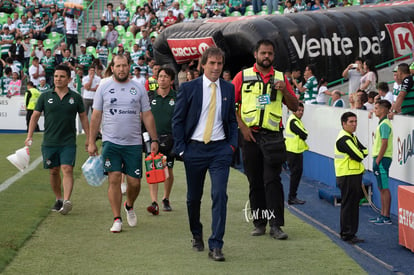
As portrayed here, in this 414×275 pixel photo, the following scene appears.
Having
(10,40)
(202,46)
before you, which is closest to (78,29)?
(10,40)

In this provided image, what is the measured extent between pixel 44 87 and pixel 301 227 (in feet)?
65.2

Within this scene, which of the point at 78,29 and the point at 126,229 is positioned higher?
the point at 78,29

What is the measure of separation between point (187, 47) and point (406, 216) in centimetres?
1539

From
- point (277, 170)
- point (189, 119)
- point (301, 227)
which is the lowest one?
point (301, 227)

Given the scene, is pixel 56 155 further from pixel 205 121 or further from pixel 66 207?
pixel 205 121

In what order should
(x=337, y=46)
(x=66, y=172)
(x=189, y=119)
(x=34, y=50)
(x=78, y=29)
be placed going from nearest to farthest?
1. (x=189, y=119)
2. (x=66, y=172)
3. (x=337, y=46)
4. (x=34, y=50)
5. (x=78, y=29)

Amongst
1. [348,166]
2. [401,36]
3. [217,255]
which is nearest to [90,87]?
[401,36]

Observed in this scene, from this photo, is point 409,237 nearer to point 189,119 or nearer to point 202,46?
point 189,119

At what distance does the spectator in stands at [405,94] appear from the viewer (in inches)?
508

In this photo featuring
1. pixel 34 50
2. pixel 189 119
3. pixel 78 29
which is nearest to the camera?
pixel 189 119

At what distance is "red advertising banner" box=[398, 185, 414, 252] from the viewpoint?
888cm

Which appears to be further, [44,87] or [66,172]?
[44,87]

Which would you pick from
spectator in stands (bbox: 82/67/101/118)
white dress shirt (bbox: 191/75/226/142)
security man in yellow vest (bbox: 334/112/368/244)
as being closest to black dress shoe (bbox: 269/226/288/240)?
security man in yellow vest (bbox: 334/112/368/244)

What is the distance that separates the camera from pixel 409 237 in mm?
8922
